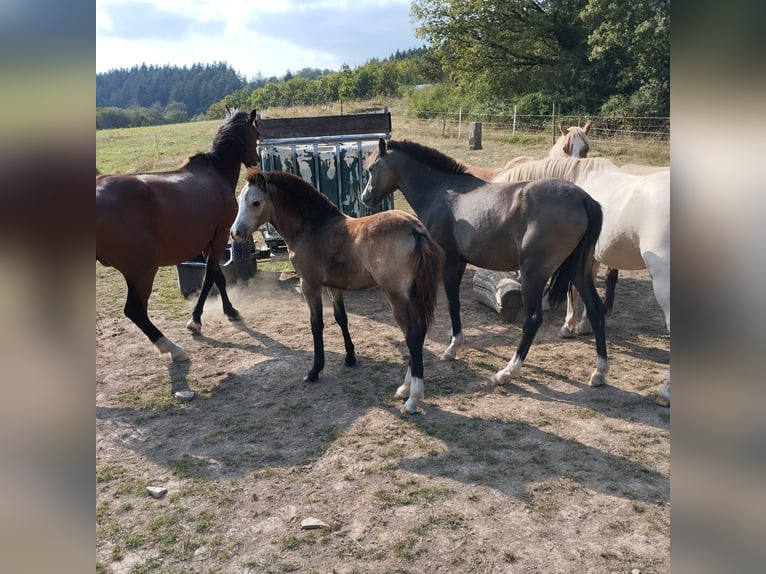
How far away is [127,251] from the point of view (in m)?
5.06

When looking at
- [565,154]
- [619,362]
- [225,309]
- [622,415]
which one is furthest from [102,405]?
[565,154]

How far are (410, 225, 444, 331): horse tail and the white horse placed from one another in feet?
5.46

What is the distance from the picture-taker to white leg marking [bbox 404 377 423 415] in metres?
4.45

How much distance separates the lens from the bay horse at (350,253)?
14.3ft

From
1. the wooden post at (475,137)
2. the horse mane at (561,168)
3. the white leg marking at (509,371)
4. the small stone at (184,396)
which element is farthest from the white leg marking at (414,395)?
the wooden post at (475,137)

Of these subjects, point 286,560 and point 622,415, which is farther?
point 622,415

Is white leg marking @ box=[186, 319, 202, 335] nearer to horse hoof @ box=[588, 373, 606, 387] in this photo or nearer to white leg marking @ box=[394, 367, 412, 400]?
white leg marking @ box=[394, 367, 412, 400]

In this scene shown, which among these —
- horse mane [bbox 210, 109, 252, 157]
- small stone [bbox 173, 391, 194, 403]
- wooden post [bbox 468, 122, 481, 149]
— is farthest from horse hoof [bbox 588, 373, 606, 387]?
wooden post [bbox 468, 122, 481, 149]

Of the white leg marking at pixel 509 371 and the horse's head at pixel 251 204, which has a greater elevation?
the horse's head at pixel 251 204

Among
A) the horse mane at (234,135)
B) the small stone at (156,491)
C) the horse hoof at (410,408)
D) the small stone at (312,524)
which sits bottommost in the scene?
the small stone at (312,524)

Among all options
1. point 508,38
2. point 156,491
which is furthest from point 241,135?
point 508,38

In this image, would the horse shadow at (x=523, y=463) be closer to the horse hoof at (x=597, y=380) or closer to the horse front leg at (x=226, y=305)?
the horse hoof at (x=597, y=380)
